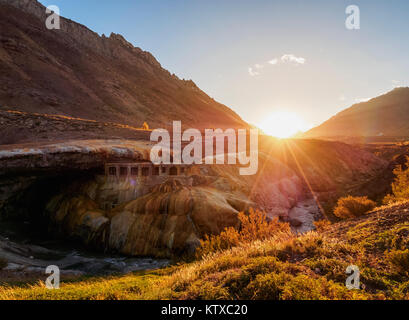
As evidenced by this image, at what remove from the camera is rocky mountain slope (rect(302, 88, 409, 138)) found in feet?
394

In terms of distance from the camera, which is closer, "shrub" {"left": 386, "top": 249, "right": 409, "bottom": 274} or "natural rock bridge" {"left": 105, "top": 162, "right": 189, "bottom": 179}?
"shrub" {"left": 386, "top": 249, "right": 409, "bottom": 274}

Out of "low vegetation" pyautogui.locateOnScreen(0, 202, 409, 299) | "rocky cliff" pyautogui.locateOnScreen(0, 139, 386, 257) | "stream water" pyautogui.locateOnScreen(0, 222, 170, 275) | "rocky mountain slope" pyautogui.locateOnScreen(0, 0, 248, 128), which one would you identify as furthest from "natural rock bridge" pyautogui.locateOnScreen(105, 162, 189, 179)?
"rocky mountain slope" pyautogui.locateOnScreen(0, 0, 248, 128)

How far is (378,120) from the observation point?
132m

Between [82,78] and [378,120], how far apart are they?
519ft

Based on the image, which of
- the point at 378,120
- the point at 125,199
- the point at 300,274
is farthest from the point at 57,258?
the point at 378,120

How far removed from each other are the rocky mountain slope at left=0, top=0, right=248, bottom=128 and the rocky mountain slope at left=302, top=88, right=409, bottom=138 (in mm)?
83135

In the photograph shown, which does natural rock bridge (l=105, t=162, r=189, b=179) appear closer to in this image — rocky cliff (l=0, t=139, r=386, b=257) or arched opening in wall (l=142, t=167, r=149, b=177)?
arched opening in wall (l=142, t=167, r=149, b=177)

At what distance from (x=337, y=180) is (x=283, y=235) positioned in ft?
111

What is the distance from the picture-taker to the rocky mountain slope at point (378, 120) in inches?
4727

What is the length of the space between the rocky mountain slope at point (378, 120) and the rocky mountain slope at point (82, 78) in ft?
273

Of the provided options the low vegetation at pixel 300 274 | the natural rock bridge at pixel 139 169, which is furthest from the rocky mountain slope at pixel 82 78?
the low vegetation at pixel 300 274

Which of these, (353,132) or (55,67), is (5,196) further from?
(353,132)

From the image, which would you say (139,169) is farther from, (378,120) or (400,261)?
(378,120)

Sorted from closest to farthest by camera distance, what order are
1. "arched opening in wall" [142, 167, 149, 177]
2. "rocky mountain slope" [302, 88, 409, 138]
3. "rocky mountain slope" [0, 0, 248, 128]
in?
"arched opening in wall" [142, 167, 149, 177] → "rocky mountain slope" [0, 0, 248, 128] → "rocky mountain slope" [302, 88, 409, 138]
